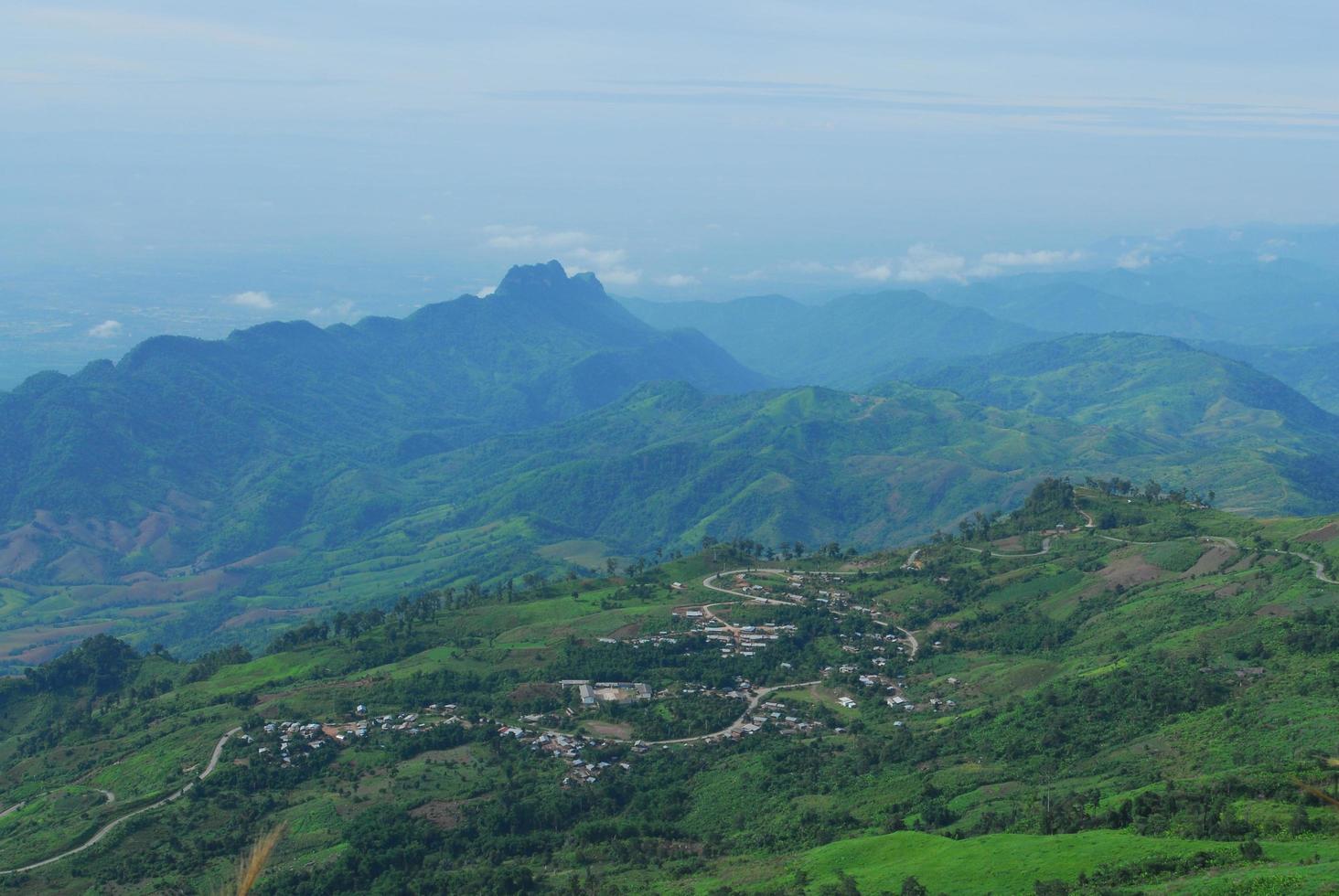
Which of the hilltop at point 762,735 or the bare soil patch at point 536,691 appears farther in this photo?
the bare soil patch at point 536,691

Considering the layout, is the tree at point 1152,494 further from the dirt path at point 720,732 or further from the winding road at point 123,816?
the winding road at point 123,816

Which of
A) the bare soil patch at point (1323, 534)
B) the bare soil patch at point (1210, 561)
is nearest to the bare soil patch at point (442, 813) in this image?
the bare soil patch at point (1210, 561)

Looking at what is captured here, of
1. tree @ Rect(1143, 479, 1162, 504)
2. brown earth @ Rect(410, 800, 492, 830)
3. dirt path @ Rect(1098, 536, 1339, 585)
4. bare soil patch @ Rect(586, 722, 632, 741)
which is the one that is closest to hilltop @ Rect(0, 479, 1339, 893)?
bare soil patch @ Rect(586, 722, 632, 741)

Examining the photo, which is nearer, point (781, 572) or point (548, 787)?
point (548, 787)

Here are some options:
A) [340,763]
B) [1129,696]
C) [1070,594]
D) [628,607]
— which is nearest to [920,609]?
[1070,594]

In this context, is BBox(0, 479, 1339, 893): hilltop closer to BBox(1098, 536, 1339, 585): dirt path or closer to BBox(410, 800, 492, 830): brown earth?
BBox(410, 800, 492, 830): brown earth

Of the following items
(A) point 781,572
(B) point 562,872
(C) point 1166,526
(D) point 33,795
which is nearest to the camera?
(B) point 562,872

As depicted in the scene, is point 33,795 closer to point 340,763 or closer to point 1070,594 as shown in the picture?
point 340,763
